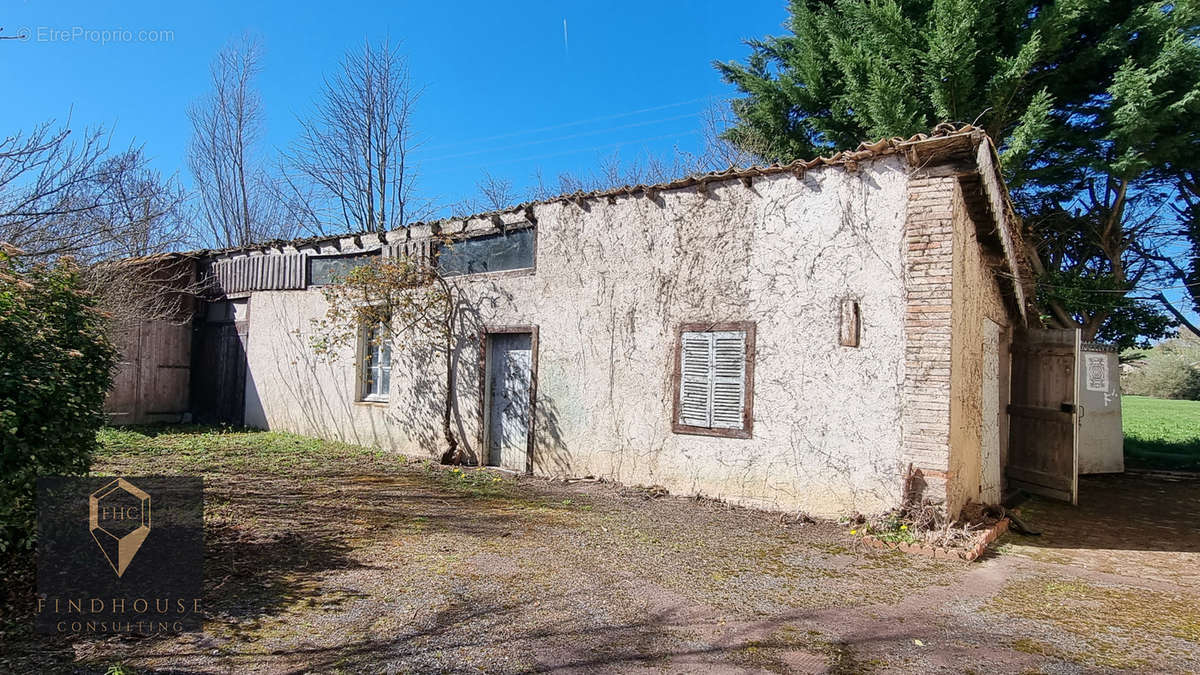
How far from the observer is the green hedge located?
137 inches

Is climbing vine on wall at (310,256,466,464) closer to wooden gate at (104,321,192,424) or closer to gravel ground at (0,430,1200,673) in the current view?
gravel ground at (0,430,1200,673)

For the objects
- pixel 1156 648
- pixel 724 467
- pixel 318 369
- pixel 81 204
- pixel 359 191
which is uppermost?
pixel 359 191

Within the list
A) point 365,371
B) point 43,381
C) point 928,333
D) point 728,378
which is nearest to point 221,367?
point 365,371

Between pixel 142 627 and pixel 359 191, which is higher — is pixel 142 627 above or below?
below

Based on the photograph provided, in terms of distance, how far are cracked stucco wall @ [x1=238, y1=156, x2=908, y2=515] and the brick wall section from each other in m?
0.11

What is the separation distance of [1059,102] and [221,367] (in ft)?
53.6

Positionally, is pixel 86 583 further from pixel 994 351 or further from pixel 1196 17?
pixel 1196 17

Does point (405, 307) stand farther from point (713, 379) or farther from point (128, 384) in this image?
point (128, 384)

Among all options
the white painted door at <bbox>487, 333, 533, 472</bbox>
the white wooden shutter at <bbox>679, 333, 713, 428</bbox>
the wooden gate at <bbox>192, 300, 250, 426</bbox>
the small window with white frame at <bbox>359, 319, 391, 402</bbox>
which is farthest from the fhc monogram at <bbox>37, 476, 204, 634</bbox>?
the wooden gate at <bbox>192, 300, 250, 426</bbox>

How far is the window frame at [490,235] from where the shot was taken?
8.77m

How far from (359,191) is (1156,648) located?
64.0 ft

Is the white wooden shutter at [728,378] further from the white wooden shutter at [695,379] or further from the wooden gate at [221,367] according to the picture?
the wooden gate at [221,367]

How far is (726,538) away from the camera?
5.84m

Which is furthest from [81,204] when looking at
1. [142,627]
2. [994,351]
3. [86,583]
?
[994,351]
